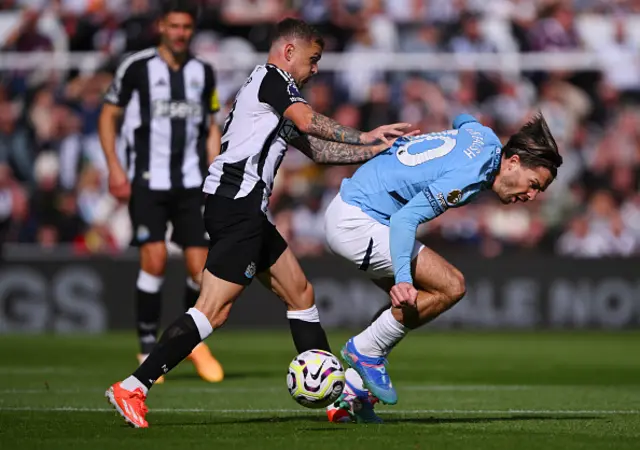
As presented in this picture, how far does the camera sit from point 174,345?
6.59 m

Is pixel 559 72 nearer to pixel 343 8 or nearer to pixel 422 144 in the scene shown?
pixel 343 8

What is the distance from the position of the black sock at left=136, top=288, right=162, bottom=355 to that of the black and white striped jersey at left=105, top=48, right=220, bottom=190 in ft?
2.84

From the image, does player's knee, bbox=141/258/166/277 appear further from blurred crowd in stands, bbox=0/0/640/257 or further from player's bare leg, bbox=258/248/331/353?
blurred crowd in stands, bbox=0/0/640/257

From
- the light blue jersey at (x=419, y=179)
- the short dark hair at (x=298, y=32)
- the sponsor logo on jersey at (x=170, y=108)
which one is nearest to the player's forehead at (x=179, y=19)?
the sponsor logo on jersey at (x=170, y=108)

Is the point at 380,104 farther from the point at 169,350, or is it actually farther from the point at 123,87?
the point at 169,350

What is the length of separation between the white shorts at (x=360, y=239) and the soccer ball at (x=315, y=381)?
25.4 inches

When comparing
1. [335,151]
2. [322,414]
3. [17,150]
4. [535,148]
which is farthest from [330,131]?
[17,150]

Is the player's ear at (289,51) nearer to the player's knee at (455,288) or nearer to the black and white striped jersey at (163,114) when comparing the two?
the player's knee at (455,288)

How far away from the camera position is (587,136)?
18.2 meters

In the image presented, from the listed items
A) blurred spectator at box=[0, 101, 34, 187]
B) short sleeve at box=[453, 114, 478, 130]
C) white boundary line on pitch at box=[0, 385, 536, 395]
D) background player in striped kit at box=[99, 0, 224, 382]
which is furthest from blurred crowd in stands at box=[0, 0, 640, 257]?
short sleeve at box=[453, 114, 478, 130]

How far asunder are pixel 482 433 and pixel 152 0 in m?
13.8

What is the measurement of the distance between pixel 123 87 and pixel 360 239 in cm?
359

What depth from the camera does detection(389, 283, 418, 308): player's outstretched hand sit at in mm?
6363

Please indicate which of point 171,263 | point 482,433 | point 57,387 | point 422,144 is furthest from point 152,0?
point 482,433
